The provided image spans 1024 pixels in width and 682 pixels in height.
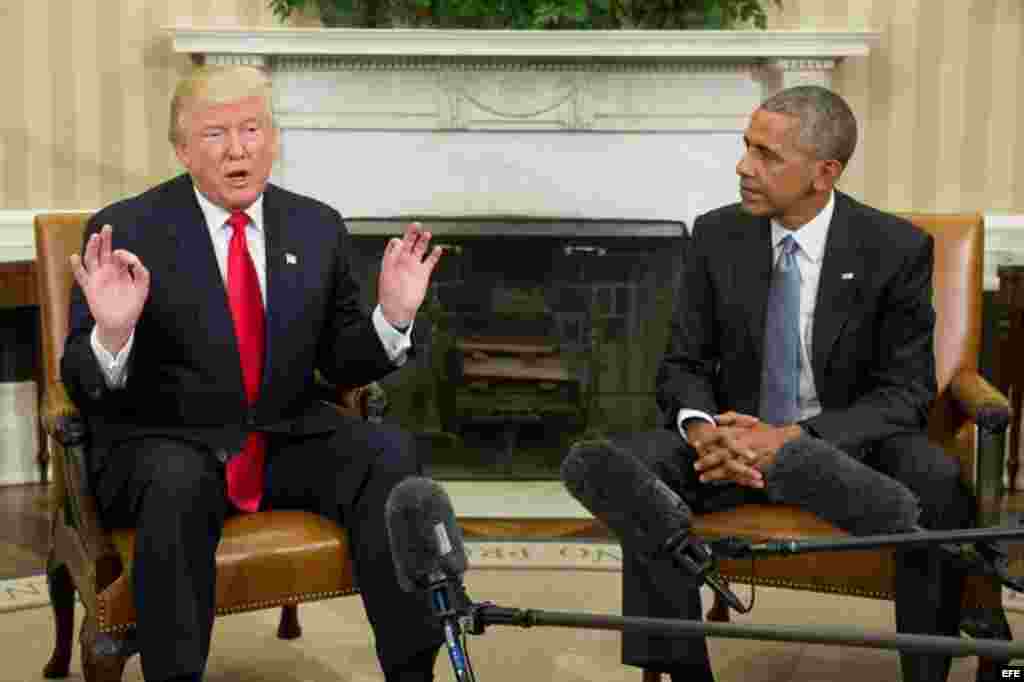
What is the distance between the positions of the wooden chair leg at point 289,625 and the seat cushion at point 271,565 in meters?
0.78

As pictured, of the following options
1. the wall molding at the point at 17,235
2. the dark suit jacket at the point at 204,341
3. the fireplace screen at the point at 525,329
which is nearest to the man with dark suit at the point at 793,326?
the dark suit jacket at the point at 204,341

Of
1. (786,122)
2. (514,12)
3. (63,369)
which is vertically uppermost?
(514,12)

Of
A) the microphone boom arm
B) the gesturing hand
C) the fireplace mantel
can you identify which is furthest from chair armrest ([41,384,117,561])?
the fireplace mantel

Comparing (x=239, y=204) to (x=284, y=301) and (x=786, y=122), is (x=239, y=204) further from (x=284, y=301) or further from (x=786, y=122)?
(x=786, y=122)

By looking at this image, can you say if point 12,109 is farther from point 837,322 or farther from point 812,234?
point 837,322

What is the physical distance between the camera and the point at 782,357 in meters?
3.43

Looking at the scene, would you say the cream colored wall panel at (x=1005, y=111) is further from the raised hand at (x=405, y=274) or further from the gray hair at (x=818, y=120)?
the raised hand at (x=405, y=274)

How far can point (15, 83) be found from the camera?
5.64 m

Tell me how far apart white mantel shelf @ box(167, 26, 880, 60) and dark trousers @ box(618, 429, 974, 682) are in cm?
246

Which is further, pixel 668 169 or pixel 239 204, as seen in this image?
pixel 668 169

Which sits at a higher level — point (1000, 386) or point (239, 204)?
point (239, 204)

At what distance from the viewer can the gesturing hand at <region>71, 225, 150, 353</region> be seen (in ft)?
9.72

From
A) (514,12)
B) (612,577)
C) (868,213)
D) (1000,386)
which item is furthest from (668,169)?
(868,213)

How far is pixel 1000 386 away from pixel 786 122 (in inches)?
84.4
